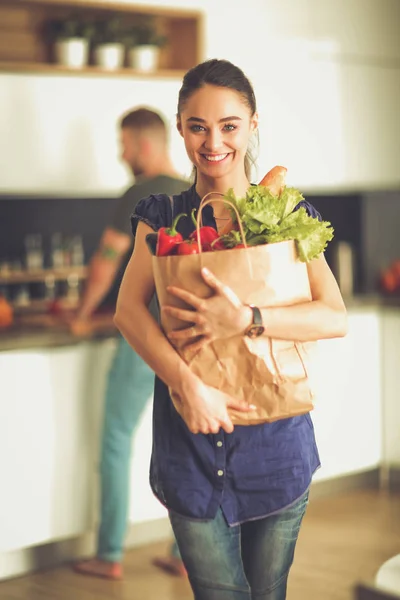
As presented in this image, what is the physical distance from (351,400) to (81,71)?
177 cm

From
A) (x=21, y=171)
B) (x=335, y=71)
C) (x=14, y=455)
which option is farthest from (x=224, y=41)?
(x=14, y=455)

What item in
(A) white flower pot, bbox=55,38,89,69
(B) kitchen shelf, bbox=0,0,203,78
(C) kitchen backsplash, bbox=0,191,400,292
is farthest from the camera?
(C) kitchen backsplash, bbox=0,191,400,292

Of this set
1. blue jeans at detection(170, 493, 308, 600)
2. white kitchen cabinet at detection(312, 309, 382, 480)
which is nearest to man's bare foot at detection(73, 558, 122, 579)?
white kitchen cabinet at detection(312, 309, 382, 480)

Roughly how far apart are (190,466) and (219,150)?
528 millimetres

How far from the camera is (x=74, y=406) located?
3623 mm

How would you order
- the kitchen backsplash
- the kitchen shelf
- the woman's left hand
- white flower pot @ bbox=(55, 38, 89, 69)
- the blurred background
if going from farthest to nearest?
1. the kitchen backsplash
2. white flower pot @ bbox=(55, 38, 89, 69)
3. the kitchen shelf
4. the blurred background
5. the woman's left hand

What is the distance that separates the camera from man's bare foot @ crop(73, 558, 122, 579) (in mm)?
3535

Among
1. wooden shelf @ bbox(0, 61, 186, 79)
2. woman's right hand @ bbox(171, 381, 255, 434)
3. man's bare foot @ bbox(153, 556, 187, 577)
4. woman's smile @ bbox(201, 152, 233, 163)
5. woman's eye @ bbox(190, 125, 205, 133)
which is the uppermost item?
wooden shelf @ bbox(0, 61, 186, 79)

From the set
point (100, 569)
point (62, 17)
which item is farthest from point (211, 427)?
point (62, 17)

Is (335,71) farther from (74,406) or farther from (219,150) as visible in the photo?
(219,150)

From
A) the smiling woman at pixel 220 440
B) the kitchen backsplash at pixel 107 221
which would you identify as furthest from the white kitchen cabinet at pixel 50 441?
Result: the smiling woman at pixel 220 440

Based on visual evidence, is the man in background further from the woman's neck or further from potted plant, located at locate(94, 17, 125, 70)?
the woman's neck

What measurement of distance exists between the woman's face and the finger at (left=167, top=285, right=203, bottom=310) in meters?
0.26

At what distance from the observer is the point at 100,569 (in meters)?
3.55
